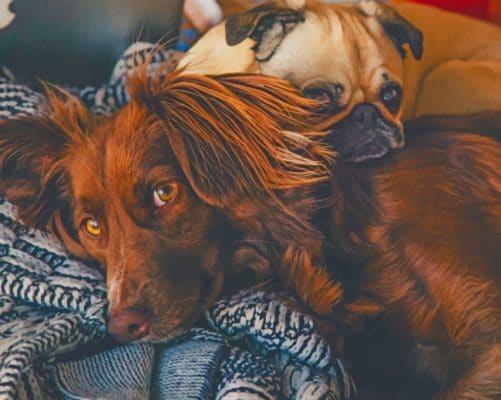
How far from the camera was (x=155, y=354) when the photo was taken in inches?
28.7

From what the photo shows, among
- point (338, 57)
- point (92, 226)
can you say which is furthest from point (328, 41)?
point (92, 226)

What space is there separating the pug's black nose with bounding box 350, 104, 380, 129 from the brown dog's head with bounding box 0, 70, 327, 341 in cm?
5

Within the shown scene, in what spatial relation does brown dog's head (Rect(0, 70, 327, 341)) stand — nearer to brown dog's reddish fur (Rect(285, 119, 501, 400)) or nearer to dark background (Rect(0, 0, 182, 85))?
brown dog's reddish fur (Rect(285, 119, 501, 400))

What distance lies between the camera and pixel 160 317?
2.22 feet

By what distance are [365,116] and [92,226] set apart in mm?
307

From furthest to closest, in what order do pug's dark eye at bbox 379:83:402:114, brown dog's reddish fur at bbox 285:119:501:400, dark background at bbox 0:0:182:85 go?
dark background at bbox 0:0:182:85, pug's dark eye at bbox 379:83:402:114, brown dog's reddish fur at bbox 285:119:501:400

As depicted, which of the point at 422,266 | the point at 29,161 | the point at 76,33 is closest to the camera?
the point at 422,266

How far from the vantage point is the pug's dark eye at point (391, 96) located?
742 mm

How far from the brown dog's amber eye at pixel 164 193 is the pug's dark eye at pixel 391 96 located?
0.24 meters

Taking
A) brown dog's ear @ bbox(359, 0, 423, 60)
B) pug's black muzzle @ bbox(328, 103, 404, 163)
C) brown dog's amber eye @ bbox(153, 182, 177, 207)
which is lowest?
brown dog's amber eye @ bbox(153, 182, 177, 207)

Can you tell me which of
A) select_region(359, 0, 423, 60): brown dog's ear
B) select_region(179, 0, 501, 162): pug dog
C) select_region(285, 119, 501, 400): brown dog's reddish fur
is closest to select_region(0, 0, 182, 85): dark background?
select_region(179, 0, 501, 162): pug dog

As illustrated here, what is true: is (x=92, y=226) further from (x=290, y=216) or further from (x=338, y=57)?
(x=338, y=57)

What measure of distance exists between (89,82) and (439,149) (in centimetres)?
51

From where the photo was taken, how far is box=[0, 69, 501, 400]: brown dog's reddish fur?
0.67m
